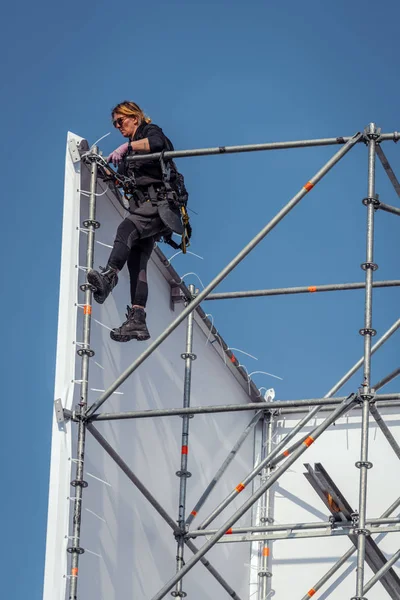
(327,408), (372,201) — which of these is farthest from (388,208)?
(327,408)

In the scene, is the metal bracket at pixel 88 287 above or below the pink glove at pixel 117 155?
below

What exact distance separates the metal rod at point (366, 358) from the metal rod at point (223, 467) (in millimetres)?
2481

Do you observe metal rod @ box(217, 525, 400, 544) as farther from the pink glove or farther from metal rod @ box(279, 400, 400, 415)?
the pink glove

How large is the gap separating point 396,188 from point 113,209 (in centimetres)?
238

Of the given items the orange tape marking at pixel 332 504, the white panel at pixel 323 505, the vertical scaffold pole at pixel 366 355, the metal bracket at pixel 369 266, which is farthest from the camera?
the white panel at pixel 323 505

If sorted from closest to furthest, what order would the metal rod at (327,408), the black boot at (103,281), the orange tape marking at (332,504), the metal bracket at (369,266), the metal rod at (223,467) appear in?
the black boot at (103,281)
the metal bracket at (369,266)
the metal rod at (223,467)
the orange tape marking at (332,504)
the metal rod at (327,408)

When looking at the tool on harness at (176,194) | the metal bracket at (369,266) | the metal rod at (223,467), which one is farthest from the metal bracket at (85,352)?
the metal rod at (223,467)

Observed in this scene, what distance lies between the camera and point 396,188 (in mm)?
12586

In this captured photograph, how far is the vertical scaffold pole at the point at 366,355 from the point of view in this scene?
1077 centimetres

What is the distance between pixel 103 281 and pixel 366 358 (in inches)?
81.8

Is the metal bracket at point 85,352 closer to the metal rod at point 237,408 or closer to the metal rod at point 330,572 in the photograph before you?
the metal rod at point 237,408

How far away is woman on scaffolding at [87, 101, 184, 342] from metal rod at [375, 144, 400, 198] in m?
1.67

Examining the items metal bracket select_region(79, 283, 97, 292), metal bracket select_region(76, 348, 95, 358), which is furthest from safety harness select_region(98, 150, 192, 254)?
metal bracket select_region(76, 348, 95, 358)

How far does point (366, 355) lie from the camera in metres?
11.2
